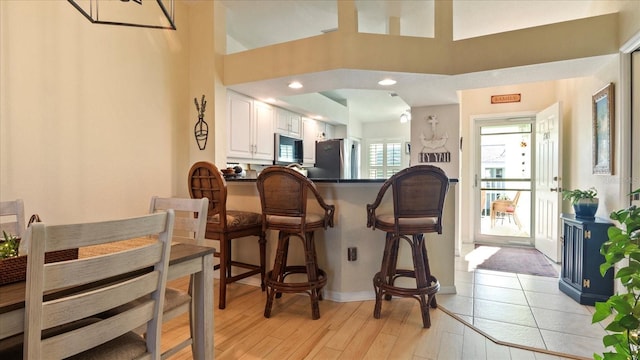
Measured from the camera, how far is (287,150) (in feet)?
15.4

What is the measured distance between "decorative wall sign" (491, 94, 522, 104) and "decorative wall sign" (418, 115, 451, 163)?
1.40 m

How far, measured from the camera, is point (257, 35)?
3885mm

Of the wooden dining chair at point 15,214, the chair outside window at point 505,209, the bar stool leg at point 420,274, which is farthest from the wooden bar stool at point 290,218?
the chair outside window at point 505,209

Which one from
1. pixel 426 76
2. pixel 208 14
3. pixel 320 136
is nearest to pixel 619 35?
pixel 426 76

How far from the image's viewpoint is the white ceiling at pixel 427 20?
9.34ft

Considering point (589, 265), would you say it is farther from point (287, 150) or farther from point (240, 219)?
point (287, 150)

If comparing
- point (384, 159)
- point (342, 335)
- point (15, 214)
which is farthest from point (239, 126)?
point (384, 159)

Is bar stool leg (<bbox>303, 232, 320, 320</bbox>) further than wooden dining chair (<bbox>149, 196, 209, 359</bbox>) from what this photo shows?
Yes

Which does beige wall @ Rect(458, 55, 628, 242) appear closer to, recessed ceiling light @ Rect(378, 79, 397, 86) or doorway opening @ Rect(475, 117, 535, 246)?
doorway opening @ Rect(475, 117, 535, 246)

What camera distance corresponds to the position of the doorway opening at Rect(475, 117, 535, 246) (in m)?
4.88

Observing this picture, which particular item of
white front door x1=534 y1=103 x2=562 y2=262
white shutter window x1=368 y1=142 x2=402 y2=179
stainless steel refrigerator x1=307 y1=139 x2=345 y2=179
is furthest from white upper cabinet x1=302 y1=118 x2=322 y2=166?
white front door x1=534 y1=103 x2=562 y2=262

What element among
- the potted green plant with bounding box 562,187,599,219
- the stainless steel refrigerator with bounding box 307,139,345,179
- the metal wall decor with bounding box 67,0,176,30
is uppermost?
the metal wall decor with bounding box 67,0,176,30

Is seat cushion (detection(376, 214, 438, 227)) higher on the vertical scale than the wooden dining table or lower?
higher

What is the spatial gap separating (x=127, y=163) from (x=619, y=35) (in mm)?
4205
